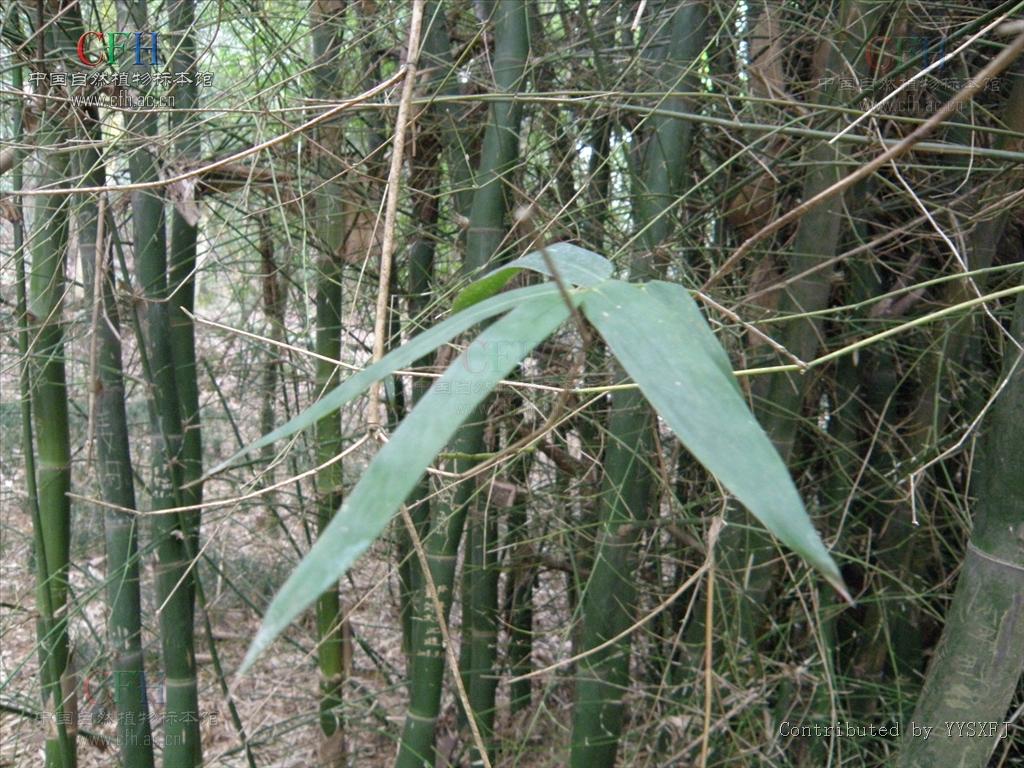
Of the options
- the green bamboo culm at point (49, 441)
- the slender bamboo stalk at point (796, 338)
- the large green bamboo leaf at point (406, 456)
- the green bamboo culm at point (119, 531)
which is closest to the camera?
the large green bamboo leaf at point (406, 456)

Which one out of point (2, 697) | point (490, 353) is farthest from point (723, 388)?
point (2, 697)

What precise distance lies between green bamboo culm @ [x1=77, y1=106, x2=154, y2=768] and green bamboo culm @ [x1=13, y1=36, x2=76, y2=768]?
6cm

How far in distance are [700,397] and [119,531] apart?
4.69 feet

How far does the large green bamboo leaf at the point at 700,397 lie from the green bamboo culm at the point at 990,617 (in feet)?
1.87

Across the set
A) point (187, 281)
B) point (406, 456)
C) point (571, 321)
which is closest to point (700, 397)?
point (406, 456)

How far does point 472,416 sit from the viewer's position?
1270 millimetres

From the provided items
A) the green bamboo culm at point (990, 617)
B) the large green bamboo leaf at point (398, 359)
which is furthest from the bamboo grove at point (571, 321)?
the large green bamboo leaf at point (398, 359)

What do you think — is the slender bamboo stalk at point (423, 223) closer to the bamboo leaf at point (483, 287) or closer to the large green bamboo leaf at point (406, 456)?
the bamboo leaf at point (483, 287)

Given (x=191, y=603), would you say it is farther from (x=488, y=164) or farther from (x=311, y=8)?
(x=311, y=8)

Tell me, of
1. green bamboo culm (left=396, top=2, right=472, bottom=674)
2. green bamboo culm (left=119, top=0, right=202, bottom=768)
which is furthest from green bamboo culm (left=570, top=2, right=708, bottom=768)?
green bamboo culm (left=119, top=0, right=202, bottom=768)

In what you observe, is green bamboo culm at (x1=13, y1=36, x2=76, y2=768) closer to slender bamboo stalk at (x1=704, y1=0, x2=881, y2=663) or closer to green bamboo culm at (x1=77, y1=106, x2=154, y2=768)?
green bamboo culm at (x1=77, y1=106, x2=154, y2=768)

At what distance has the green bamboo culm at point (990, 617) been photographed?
0.84 m

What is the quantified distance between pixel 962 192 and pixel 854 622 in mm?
791

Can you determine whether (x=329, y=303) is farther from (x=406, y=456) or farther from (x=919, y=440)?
(x=406, y=456)
